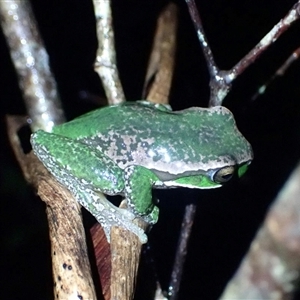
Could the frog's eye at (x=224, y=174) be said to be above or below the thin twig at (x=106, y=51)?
below

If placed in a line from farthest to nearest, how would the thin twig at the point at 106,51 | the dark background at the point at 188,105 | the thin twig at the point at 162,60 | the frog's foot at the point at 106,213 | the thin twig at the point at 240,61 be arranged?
the dark background at the point at 188,105 < the thin twig at the point at 162,60 < the thin twig at the point at 106,51 < the thin twig at the point at 240,61 < the frog's foot at the point at 106,213

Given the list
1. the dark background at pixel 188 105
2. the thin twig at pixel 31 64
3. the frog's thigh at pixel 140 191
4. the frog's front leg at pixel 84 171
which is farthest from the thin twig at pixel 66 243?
the dark background at pixel 188 105

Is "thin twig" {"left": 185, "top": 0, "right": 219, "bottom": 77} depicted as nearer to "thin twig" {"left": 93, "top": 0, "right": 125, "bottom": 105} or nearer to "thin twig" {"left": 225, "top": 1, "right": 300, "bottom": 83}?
"thin twig" {"left": 225, "top": 1, "right": 300, "bottom": 83}

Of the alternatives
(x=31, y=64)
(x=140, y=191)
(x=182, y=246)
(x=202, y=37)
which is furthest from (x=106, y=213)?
(x=31, y=64)

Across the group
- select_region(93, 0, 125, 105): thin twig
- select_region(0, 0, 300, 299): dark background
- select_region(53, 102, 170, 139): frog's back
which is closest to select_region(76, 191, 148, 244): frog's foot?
select_region(53, 102, 170, 139): frog's back

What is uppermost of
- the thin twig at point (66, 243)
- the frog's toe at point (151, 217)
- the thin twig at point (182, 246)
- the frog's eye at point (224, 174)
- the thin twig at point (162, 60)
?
the thin twig at point (162, 60)

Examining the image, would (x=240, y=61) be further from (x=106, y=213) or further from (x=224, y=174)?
(x=106, y=213)

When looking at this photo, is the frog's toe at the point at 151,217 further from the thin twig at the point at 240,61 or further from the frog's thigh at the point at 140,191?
the thin twig at the point at 240,61
